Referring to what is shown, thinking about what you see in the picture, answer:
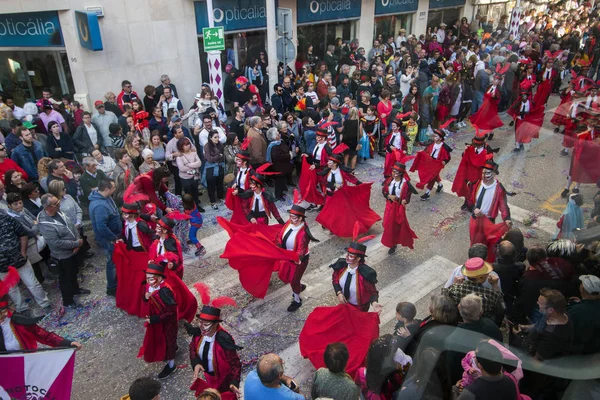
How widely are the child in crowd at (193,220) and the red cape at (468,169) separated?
5060mm

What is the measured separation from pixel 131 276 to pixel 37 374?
2.04m

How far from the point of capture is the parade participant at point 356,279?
5473 mm

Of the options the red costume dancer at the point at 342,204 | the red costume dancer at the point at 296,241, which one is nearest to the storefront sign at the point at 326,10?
the red costume dancer at the point at 342,204

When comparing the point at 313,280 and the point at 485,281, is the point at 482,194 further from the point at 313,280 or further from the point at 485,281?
the point at 313,280

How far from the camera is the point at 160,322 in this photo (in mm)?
5340

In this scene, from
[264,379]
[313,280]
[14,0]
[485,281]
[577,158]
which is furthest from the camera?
[14,0]

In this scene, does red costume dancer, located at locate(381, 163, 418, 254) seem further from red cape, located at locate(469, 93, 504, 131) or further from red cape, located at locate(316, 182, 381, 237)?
red cape, located at locate(469, 93, 504, 131)

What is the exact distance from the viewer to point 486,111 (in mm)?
12523

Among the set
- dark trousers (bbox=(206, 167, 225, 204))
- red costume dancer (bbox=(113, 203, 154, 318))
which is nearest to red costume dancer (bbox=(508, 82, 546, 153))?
dark trousers (bbox=(206, 167, 225, 204))

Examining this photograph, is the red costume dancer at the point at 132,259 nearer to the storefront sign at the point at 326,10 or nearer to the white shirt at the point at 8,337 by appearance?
the white shirt at the point at 8,337

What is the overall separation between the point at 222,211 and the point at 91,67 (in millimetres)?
5594

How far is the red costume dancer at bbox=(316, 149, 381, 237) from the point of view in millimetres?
8266

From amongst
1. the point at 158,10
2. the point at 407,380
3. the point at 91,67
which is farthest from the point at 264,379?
the point at 158,10

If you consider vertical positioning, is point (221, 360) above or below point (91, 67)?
below
